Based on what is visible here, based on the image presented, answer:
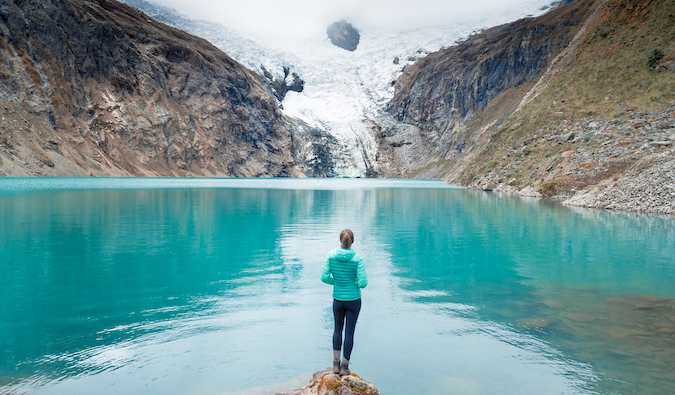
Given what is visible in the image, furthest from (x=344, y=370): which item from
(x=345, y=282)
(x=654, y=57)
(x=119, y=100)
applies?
(x=119, y=100)

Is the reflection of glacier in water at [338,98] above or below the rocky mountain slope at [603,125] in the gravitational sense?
above

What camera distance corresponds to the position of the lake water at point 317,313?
620cm

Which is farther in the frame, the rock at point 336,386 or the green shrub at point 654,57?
the green shrub at point 654,57

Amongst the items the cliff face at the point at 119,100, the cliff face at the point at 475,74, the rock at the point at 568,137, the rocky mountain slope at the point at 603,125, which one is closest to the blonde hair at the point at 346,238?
the rocky mountain slope at the point at 603,125

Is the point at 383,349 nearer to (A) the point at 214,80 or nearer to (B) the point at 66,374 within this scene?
(B) the point at 66,374

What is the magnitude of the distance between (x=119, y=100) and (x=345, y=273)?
364ft

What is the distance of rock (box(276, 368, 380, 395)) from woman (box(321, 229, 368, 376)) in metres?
0.20

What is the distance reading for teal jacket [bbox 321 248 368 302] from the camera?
5.61 meters

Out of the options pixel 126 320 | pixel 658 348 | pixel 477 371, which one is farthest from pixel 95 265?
pixel 658 348

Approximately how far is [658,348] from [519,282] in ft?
15.1

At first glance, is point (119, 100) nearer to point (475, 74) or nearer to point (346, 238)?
point (475, 74)

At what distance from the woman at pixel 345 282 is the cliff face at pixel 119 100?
8330 centimetres

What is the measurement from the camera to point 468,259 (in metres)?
14.5

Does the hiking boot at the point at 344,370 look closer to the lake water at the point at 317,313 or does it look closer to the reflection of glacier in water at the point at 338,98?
the lake water at the point at 317,313
